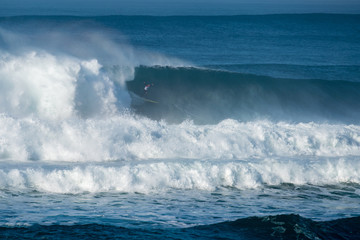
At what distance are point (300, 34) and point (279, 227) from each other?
33866 mm

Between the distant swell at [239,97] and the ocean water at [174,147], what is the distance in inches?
3.1

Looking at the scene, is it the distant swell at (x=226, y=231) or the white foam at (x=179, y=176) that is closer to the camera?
the distant swell at (x=226, y=231)

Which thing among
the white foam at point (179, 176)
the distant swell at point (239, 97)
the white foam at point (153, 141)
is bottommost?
the white foam at point (179, 176)

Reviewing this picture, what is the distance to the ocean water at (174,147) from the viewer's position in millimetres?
7867

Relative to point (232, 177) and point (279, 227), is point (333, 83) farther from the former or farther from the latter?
point (279, 227)

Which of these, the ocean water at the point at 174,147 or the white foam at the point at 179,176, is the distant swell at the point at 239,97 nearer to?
the ocean water at the point at 174,147

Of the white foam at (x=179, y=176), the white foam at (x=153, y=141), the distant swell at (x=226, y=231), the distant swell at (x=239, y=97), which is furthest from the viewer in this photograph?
the distant swell at (x=239, y=97)

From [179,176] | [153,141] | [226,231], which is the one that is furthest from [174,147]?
[226,231]

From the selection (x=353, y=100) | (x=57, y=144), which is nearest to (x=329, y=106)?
(x=353, y=100)

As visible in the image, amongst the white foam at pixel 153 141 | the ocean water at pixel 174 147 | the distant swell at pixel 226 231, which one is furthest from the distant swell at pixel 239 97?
the distant swell at pixel 226 231

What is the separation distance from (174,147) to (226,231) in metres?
5.12

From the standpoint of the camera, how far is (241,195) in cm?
958

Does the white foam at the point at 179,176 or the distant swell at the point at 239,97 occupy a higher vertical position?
the distant swell at the point at 239,97

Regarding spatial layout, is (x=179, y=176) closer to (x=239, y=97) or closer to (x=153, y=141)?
(x=153, y=141)
